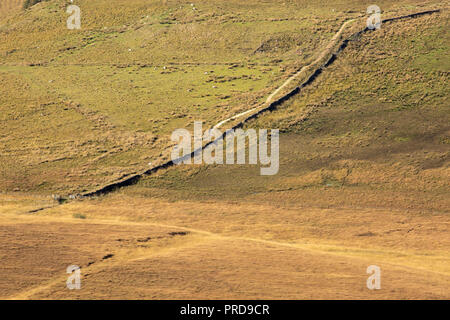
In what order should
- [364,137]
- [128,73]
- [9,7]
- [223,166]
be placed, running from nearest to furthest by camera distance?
1. [223,166]
2. [364,137]
3. [128,73]
4. [9,7]

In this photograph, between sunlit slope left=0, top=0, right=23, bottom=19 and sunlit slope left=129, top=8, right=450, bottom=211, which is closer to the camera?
sunlit slope left=129, top=8, right=450, bottom=211

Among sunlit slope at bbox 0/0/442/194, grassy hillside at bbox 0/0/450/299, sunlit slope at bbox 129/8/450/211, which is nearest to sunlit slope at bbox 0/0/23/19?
sunlit slope at bbox 0/0/442/194

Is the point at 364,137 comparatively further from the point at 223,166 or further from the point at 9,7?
the point at 9,7

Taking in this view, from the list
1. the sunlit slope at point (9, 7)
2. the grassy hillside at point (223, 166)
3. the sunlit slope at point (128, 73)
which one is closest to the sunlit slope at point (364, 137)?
the grassy hillside at point (223, 166)

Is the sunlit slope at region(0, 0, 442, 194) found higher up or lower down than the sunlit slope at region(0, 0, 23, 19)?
lower down

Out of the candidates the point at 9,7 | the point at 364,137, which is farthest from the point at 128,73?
the point at 9,7

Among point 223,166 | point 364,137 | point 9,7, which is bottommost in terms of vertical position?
point 223,166

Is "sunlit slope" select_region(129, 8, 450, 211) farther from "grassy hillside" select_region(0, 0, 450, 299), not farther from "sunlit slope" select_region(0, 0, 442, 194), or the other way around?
"sunlit slope" select_region(0, 0, 442, 194)

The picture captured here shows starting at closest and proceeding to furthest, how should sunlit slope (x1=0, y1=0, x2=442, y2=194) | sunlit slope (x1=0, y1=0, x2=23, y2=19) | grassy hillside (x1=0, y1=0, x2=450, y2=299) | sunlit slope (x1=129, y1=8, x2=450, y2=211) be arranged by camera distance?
grassy hillside (x1=0, y1=0, x2=450, y2=299) < sunlit slope (x1=129, y1=8, x2=450, y2=211) < sunlit slope (x1=0, y1=0, x2=442, y2=194) < sunlit slope (x1=0, y1=0, x2=23, y2=19)

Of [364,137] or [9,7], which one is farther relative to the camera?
[9,7]
